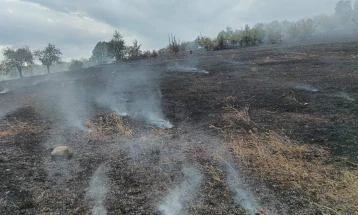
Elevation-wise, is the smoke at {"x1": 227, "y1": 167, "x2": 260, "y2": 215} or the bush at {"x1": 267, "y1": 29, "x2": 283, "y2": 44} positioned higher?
the bush at {"x1": 267, "y1": 29, "x2": 283, "y2": 44}

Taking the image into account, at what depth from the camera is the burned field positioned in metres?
4.17

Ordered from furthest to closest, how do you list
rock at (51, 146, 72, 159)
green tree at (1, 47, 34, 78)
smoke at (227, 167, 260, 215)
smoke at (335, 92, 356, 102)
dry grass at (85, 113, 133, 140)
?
green tree at (1, 47, 34, 78)
smoke at (335, 92, 356, 102)
dry grass at (85, 113, 133, 140)
rock at (51, 146, 72, 159)
smoke at (227, 167, 260, 215)

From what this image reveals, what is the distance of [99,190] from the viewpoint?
458 centimetres

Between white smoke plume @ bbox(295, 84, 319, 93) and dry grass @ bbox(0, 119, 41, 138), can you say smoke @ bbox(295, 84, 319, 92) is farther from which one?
dry grass @ bbox(0, 119, 41, 138)

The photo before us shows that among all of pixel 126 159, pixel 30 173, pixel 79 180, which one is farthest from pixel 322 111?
pixel 30 173

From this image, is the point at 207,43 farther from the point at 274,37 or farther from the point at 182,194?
the point at 182,194

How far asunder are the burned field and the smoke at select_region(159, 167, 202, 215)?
2 cm

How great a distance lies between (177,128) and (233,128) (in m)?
1.49

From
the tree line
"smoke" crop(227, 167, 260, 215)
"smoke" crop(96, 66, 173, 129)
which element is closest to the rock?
"smoke" crop(96, 66, 173, 129)

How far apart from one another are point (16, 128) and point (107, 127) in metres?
2.59

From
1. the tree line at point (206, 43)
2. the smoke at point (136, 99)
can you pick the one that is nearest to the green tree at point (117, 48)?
the tree line at point (206, 43)

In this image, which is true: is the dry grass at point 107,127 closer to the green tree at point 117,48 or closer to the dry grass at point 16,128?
the dry grass at point 16,128

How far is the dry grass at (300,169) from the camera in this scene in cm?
397

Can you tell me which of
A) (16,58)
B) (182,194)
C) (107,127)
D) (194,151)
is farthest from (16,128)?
(16,58)
